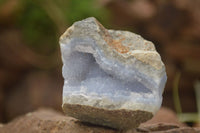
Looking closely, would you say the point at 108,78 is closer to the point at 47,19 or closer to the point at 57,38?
the point at 57,38

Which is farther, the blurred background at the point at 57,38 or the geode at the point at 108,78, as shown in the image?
the blurred background at the point at 57,38

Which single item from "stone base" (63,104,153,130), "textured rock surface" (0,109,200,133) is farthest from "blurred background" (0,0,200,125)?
"stone base" (63,104,153,130)

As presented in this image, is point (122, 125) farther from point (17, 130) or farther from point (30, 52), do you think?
point (30, 52)

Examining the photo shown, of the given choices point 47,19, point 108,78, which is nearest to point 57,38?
point 47,19

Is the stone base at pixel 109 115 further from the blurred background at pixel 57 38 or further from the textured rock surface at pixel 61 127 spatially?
the blurred background at pixel 57 38

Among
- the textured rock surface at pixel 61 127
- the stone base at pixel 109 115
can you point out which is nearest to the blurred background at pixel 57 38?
the textured rock surface at pixel 61 127

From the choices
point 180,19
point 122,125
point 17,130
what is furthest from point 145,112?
point 180,19
